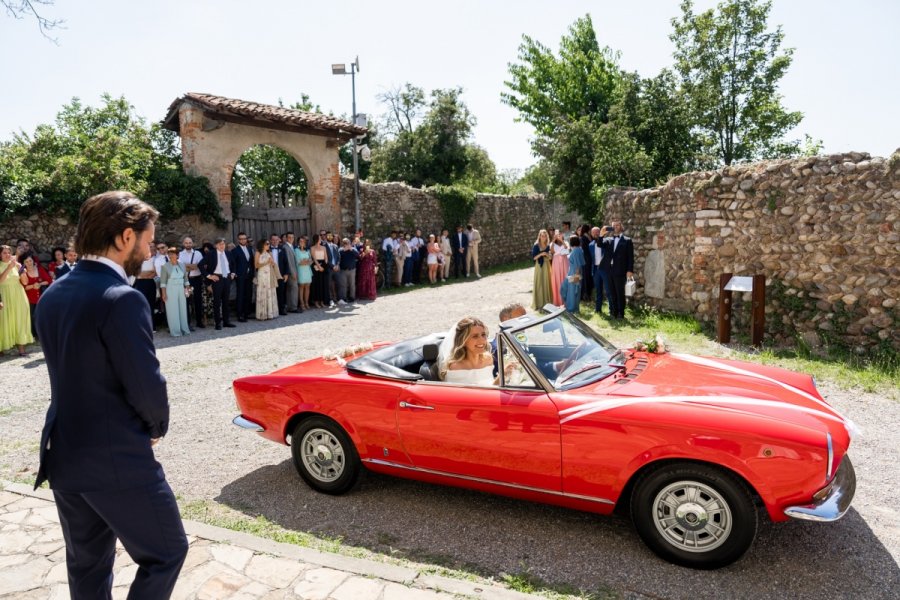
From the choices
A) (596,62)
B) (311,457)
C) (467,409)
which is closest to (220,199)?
(311,457)

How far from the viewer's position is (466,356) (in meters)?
4.28

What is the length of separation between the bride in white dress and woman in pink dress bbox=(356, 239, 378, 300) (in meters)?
12.1

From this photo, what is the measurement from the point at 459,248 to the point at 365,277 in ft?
18.8

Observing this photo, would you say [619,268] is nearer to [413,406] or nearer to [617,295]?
[617,295]

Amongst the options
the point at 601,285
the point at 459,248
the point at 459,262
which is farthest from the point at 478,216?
the point at 601,285

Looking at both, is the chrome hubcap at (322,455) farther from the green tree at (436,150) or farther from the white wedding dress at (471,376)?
the green tree at (436,150)

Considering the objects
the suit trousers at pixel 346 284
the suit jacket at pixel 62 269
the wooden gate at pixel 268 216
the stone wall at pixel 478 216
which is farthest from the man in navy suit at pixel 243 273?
the stone wall at pixel 478 216

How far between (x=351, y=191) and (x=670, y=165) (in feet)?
33.2

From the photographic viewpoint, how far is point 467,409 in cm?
380

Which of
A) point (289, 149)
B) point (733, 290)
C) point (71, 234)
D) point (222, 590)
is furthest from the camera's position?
point (289, 149)

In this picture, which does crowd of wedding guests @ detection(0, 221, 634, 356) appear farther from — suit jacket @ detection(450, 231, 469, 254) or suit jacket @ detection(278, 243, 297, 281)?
suit jacket @ detection(450, 231, 469, 254)

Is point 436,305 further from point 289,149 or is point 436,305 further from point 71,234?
point 71,234

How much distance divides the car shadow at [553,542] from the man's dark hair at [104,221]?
2.40 metres

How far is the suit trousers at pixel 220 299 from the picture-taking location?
1191 cm
